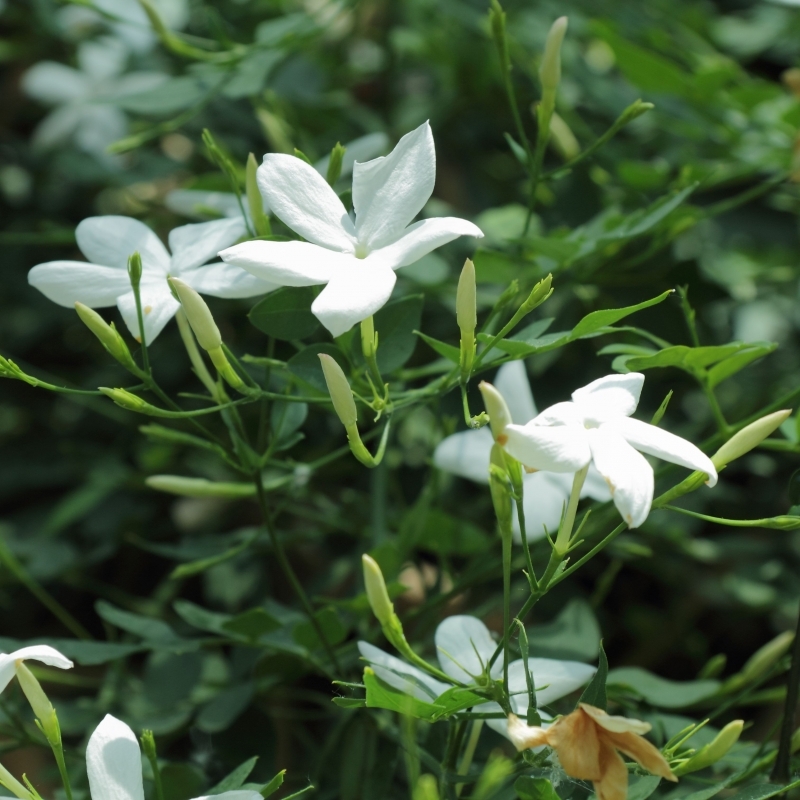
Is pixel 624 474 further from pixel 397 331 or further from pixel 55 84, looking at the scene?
pixel 55 84

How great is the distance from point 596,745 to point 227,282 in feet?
1.08

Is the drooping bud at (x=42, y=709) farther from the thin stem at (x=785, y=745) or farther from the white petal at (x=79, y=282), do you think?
the thin stem at (x=785, y=745)

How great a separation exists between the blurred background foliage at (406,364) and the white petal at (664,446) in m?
0.23

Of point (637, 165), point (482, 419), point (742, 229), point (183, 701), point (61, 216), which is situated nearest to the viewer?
point (482, 419)

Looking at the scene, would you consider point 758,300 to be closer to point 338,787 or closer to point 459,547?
point 459,547

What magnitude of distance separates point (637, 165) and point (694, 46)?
381 mm

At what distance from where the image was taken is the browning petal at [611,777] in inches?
17.0

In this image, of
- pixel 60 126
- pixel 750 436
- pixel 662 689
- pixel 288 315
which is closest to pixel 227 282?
pixel 288 315

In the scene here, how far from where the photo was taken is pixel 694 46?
117cm

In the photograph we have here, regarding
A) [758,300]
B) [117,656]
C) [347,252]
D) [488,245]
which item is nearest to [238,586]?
[117,656]

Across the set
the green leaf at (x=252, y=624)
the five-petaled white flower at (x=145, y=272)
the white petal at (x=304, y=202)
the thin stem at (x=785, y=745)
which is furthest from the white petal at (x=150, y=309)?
the thin stem at (x=785, y=745)

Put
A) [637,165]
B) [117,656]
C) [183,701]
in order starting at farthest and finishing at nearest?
1. [637,165]
2. [183,701]
3. [117,656]

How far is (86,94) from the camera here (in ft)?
4.20

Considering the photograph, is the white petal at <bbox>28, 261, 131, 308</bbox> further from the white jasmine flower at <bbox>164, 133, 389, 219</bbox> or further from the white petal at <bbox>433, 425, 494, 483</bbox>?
the white petal at <bbox>433, 425, 494, 483</bbox>
